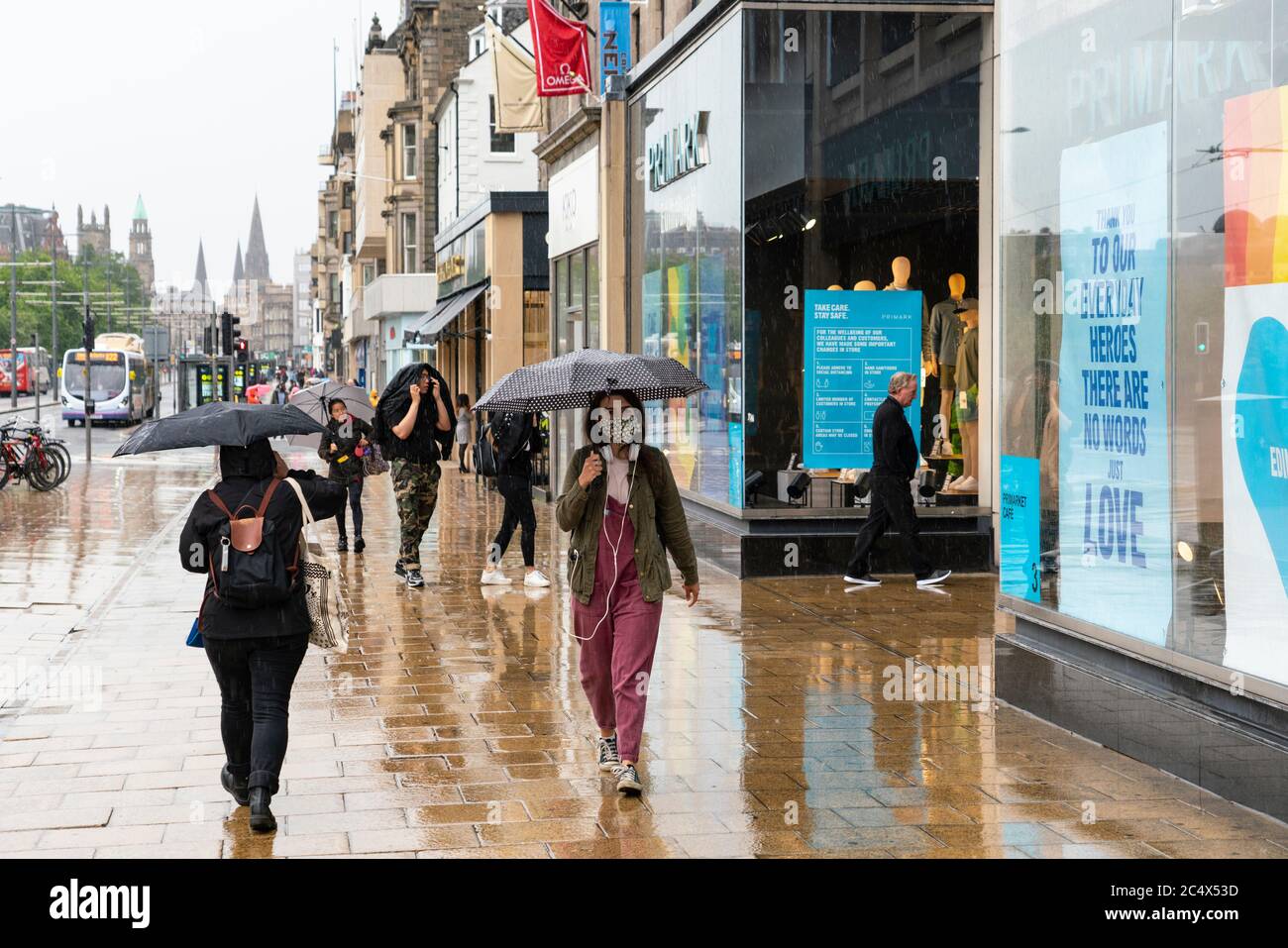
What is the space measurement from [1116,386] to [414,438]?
6772 millimetres

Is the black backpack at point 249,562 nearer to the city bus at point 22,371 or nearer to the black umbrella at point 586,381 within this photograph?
the black umbrella at point 586,381

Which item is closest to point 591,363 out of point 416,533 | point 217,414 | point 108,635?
point 217,414

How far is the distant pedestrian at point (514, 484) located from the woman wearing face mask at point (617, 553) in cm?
609

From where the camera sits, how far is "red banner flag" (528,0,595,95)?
19922 millimetres

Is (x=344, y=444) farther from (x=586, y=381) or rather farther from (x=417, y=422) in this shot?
(x=586, y=381)

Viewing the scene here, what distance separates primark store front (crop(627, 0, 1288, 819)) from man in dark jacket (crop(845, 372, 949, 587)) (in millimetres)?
969

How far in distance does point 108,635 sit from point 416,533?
3.07m

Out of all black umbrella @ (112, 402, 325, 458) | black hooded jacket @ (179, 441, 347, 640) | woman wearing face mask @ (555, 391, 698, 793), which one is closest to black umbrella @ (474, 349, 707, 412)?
woman wearing face mask @ (555, 391, 698, 793)

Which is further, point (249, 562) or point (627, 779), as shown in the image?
point (627, 779)

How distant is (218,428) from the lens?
6078 millimetres

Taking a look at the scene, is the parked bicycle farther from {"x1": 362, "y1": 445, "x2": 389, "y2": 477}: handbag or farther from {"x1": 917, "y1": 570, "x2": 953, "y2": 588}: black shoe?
{"x1": 917, "y1": 570, "x2": 953, "y2": 588}: black shoe

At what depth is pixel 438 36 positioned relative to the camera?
171 feet

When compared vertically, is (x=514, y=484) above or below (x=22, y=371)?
below

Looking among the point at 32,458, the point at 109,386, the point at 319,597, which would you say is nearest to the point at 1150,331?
the point at 319,597
